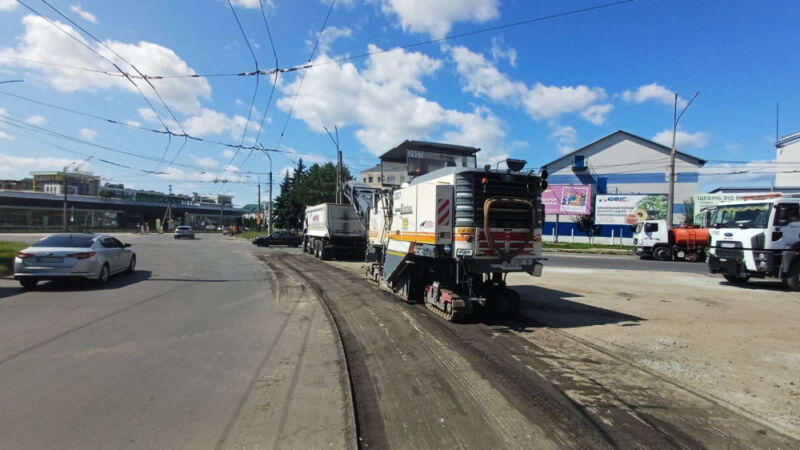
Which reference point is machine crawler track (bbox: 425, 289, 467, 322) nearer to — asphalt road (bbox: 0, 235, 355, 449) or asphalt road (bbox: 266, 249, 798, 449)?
asphalt road (bbox: 266, 249, 798, 449)

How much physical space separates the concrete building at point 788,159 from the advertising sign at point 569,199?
2094cm

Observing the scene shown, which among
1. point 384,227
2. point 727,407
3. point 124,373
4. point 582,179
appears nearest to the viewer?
point 727,407

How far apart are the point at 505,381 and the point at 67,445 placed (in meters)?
4.19

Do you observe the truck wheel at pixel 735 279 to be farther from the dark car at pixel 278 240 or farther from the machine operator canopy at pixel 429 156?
the dark car at pixel 278 240

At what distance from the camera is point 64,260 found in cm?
1024

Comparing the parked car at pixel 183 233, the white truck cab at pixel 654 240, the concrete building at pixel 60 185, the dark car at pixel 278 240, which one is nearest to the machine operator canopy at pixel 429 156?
the white truck cab at pixel 654 240

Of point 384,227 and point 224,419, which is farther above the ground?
point 384,227

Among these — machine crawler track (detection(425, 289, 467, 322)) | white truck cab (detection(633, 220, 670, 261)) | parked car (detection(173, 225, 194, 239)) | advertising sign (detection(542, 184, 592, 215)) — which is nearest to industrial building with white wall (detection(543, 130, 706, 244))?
advertising sign (detection(542, 184, 592, 215))

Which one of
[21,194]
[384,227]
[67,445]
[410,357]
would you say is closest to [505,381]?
[410,357]

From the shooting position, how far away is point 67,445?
10.7 ft

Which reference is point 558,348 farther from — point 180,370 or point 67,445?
point 67,445

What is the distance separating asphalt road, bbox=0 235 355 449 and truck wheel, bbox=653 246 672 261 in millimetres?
24718

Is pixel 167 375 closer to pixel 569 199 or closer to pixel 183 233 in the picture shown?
pixel 569 199

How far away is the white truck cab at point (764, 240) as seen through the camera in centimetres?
1251
